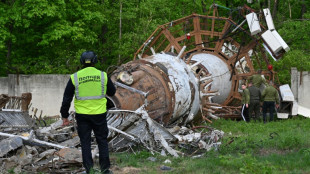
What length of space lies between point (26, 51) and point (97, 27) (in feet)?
13.1

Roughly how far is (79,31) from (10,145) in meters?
14.1

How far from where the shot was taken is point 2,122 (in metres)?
11.2

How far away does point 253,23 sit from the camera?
17484mm

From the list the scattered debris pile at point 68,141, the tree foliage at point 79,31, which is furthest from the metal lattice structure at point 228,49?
the scattered debris pile at point 68,141

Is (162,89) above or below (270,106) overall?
above

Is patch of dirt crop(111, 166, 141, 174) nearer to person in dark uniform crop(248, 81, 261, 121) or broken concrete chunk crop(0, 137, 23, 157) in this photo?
broken concrete chunk crop(0, 137, 23, 157)

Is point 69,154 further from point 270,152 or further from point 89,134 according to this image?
point 270,152

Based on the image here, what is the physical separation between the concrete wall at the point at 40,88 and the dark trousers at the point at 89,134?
12.2 m

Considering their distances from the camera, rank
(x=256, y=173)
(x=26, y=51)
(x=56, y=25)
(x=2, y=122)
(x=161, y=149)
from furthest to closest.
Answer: (x=26, y=51) → (x=56, y=25) → (x=2, y=122) → (x=161, y=149) → (x=256, y=173)

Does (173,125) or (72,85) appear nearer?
(72,85)

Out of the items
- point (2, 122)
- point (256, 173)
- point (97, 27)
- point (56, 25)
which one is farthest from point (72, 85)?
point (97, 27)

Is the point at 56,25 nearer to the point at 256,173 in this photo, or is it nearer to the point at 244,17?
the point at 244,17

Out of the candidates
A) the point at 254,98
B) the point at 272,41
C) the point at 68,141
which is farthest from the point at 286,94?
the point at 68,141

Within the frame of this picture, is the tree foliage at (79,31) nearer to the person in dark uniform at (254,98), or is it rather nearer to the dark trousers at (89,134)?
the person in dark uniform at (254,98)
